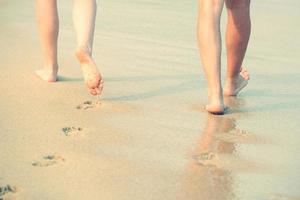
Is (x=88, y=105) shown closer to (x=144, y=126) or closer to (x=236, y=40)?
(x=144, y=126)

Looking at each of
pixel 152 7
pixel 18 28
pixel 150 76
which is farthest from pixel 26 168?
pixel 152 7

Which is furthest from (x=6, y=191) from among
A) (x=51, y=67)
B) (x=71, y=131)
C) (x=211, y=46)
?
(x=51, y=67)

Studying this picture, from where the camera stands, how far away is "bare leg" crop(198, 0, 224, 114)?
261cm

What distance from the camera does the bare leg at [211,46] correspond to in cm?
261

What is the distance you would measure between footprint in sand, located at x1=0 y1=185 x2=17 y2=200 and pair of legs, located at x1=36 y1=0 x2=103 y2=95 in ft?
2.82

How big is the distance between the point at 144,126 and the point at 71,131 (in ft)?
1.02

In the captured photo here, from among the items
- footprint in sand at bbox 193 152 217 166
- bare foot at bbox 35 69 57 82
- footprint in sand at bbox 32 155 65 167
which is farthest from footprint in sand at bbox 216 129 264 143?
bare foot at bbox 35 69 57 82

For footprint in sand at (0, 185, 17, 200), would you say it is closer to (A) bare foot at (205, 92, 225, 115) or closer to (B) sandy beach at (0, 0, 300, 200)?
(B) sandy beach at (0, 0, 300, 200)

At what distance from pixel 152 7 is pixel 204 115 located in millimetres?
2989

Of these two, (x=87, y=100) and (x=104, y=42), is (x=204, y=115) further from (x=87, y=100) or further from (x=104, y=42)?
(x=104, y=42)

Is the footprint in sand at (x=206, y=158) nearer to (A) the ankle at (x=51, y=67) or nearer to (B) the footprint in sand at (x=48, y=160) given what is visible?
(B) the footprint in sand at (x=48, y=160)

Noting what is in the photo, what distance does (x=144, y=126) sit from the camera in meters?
2.43

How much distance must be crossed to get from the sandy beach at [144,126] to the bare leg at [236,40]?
0.10 metres

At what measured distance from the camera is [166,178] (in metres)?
1.91
